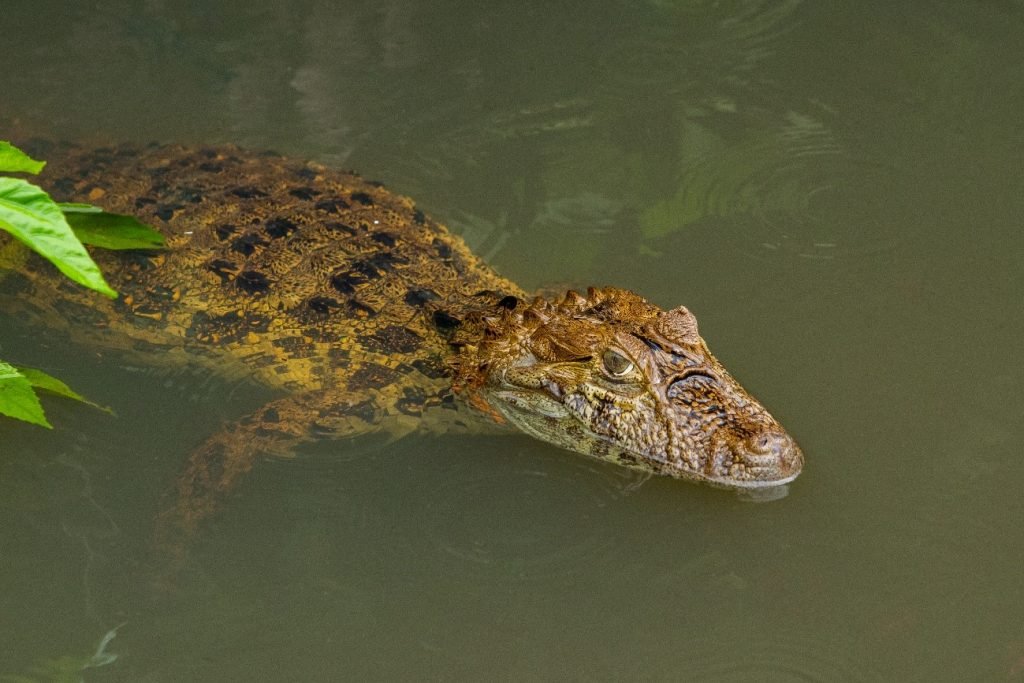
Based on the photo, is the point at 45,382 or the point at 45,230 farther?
the point at 45,382

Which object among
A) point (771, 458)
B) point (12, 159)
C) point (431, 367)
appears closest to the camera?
point (12, 159)

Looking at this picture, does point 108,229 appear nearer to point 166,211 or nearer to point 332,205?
point 166,211

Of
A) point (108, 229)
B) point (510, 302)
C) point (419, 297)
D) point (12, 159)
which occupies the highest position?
point (12, 159)

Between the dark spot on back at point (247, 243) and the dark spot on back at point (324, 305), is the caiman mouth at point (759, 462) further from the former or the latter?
the dark spot on back at point (247, 243)

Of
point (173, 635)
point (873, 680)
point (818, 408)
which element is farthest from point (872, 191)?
point (173, 635)

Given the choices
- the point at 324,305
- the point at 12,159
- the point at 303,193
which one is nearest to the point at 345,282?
the point at 324,305
